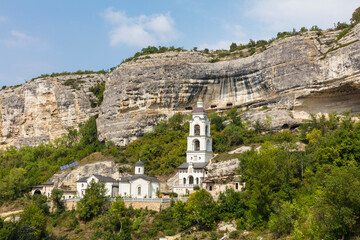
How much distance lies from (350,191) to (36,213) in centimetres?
2814

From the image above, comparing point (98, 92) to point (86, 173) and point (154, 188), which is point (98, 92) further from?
point (154, 188)

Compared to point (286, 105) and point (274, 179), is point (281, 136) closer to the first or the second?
point (286, 105)

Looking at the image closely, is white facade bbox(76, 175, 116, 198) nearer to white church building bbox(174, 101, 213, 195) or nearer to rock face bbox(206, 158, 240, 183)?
white church building bbox(174, 101, 213, 195)

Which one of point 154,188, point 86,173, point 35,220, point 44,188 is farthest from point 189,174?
point 44,188

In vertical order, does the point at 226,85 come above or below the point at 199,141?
above

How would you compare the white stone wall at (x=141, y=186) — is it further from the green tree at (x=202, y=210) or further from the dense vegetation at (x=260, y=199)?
the green tree at (x=202, y=210)

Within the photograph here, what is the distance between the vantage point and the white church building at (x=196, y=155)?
1898 inches

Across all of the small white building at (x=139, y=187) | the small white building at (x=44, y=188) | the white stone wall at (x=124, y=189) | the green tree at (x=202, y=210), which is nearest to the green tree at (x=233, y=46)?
the small white building at (x=139, y=187)

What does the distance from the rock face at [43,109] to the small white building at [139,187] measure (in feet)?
80.4

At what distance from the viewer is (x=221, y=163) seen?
46.3 meters

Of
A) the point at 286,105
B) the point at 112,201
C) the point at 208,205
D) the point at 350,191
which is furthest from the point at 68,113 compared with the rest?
the point at 350,191

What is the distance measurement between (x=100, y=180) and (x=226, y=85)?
22.9 m

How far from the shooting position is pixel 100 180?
48.6m

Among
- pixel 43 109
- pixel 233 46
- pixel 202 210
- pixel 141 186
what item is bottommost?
pixel 202 210
